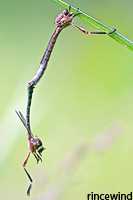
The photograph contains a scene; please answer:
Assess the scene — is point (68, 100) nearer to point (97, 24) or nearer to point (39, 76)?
point (39, 76)

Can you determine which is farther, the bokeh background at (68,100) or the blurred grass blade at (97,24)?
the bokeh background at (68,100)

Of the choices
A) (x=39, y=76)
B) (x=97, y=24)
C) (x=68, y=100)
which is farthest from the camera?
(x=68, y=100)

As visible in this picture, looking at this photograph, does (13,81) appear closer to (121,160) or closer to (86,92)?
(86,92)

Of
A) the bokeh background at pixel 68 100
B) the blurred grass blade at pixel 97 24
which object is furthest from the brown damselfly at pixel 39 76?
the blurred grass blade at pixel 97 24

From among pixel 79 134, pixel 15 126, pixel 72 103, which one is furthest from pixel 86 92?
pixel 15 126

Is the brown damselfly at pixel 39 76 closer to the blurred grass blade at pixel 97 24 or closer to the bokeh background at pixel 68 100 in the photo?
the bokeh background at pixel 68 100

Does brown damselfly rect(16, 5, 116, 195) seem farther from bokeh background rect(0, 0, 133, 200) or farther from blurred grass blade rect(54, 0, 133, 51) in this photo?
blurred grass blade rect(54, 0, 133, 51)

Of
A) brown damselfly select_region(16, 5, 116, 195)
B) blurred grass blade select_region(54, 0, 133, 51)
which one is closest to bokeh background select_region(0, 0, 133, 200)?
brown damselfly select_region(16, 5, 116, 195)

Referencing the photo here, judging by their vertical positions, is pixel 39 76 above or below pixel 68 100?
below

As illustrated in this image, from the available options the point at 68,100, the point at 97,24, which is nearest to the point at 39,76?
the point at 97,24
